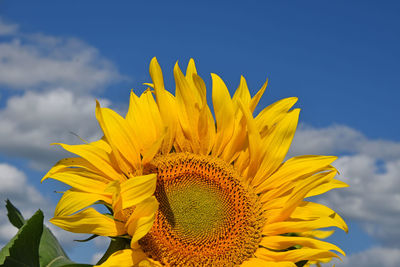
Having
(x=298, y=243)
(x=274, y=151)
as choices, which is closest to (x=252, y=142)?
(x=274, y=151)

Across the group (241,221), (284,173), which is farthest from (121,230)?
(284,173)

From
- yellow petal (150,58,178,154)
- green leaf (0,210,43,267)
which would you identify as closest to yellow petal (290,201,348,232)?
yellow petal (150,58,178,154)

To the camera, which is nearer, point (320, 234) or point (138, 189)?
point (138, 189)

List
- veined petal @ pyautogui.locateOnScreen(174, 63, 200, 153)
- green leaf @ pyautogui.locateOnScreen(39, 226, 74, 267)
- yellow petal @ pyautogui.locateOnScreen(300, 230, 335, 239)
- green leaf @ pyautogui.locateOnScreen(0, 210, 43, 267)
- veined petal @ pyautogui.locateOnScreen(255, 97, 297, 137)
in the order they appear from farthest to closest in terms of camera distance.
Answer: yellow petal @ pyautogui.locateOnScreen(300, 230, 335, 239), veined petal @ pyautogui.locateOnScreen(255, 97, 297, 137), veined petal @ pyautogui.locateOnScreen(174, 63, 200, 153), green leaf @ pyautogui.locateOnScreen(39, 226, 74, 267), green leaf @ pyautogui.locateOnScreen(0, 210, 43, 267)

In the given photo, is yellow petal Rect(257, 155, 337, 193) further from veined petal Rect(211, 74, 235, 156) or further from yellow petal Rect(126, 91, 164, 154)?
yellow petal Rect(126, 91, 164, 154)

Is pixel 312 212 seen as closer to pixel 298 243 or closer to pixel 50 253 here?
pixel 298 243
